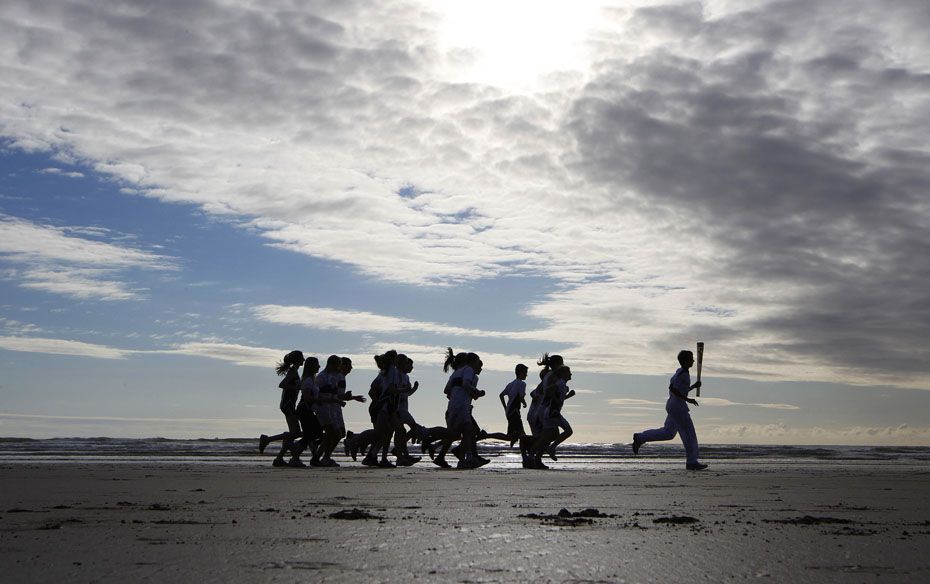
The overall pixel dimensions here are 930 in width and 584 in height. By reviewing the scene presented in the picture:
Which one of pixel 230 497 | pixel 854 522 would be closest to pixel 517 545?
pixel 854 522

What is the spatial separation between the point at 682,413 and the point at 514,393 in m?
3.35

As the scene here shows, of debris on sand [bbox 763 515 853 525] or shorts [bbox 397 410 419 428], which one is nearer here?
debris on sand [bbox 763 515 853 525]

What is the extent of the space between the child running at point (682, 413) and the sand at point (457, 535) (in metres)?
6.32

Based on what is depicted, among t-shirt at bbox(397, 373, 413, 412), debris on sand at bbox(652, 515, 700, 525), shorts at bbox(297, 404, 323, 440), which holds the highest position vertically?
t-shirt at bbox(397, 373, 413, 412)

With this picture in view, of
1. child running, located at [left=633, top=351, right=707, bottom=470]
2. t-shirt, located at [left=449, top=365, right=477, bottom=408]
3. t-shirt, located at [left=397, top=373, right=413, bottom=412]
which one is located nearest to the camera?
child running, located at [left=633, top=351, right=707, bottom=470]

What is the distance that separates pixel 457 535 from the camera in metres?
5.71

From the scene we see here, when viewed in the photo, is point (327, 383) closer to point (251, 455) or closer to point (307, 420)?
point (307, 420)

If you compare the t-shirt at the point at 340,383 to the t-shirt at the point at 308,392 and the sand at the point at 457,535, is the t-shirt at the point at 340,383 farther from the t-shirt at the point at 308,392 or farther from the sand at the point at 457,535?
the sand at the point at 457,535

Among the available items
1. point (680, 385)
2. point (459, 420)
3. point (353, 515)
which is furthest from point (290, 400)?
point (353, 515)

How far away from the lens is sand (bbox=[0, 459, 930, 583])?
14.2 feet

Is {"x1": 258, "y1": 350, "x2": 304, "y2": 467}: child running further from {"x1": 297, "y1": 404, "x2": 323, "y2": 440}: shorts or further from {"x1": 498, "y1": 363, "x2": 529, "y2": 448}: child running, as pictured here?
{"x1": 498, "y1": 363, "x2": 529, "y2": 448}: child running

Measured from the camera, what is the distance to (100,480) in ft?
39.3

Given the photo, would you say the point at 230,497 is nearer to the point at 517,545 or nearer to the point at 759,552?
the point at 517,545

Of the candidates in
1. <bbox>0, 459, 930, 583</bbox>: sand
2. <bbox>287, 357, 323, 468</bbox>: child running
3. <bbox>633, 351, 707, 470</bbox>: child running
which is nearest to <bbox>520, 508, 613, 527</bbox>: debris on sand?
<bbox>0, 459, 930, 583</bbox>: sand
